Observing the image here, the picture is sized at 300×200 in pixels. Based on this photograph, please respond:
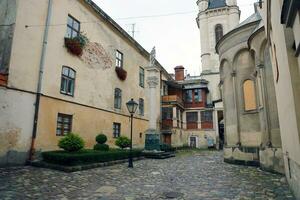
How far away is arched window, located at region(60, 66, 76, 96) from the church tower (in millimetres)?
26110

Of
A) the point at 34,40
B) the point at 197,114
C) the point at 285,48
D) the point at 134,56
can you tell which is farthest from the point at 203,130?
the point at 285,48

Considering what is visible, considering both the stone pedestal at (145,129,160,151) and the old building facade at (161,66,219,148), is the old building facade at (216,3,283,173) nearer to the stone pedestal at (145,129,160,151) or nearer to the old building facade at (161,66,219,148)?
the stone pedestal at (145,129,160,151)

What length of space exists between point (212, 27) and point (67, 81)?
101 feet

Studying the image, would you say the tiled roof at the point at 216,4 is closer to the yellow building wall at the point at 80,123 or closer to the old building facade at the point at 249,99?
the old building facade at the point at 249,99

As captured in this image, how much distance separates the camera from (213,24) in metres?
38.8

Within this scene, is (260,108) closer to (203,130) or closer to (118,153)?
(118,153)

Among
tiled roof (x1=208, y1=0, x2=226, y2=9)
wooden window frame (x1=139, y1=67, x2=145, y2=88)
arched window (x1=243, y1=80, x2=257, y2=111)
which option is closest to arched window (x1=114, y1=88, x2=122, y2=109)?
wooden window frame (x1=139, y1=67, x2=145, y2=88)

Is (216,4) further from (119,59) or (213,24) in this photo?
(119,59)

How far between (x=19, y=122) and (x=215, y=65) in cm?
3166

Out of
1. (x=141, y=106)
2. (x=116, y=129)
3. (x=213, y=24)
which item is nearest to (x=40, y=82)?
(x=116, y=129)

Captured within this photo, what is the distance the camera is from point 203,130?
34000 mm

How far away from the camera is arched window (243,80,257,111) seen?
43.1 ft

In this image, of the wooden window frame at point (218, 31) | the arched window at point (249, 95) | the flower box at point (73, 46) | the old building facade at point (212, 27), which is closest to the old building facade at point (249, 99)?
the arched window at point (249, 95)

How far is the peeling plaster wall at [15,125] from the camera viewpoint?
414 inches
